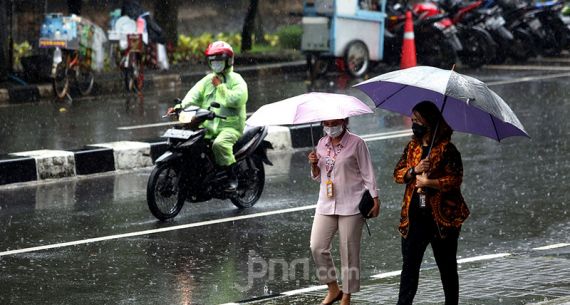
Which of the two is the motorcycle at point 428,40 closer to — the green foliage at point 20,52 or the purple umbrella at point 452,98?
the green foliage at point 20,52

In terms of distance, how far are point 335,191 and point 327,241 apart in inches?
12.2

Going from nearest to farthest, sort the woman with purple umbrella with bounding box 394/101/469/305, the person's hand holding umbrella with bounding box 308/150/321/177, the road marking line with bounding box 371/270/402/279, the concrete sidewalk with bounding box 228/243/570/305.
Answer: the woman with purple umbrella with bounding box 394/101/469/305 < the person's hand holding umbrella with bounding box 308/150/321/177 < the concrete sidewalk with bounding box 228/243/570/305 < the road marking line with bounding box 371/270/402/279

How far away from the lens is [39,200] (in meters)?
12.1

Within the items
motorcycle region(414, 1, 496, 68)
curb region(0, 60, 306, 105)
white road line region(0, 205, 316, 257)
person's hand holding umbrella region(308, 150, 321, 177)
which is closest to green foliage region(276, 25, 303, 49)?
curb region(0, 60, 306, 105)

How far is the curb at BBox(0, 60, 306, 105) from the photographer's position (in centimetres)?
1967

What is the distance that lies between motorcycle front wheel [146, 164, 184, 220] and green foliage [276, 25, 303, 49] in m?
15.4

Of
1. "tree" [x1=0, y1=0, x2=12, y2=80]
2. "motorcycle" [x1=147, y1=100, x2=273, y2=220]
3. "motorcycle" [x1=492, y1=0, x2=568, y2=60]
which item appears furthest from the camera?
"motorcycle" [x1=492, y1=0, x2=568, y2=60]

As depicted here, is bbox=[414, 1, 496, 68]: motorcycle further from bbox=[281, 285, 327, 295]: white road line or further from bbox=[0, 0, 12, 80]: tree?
bbox=[281, 285, 327, 295]: white road line

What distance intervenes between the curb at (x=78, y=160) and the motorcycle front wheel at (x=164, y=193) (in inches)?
81.9

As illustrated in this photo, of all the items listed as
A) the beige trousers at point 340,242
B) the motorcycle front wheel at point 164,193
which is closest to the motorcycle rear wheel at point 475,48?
the motorcycle front wheel at point 164,193

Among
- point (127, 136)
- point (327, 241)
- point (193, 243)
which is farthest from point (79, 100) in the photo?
point (327, 241)

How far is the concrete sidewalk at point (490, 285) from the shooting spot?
7746 millimetres

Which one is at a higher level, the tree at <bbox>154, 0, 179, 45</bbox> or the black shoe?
the tree at <bbox>154, 0, 179, 45</bbox>

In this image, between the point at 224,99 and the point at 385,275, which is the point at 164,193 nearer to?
the point at 224,99
